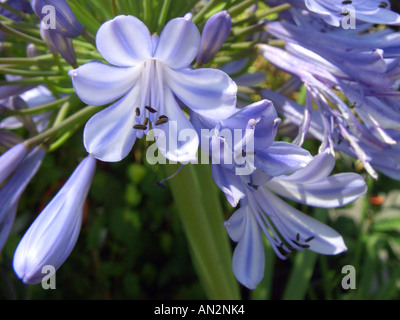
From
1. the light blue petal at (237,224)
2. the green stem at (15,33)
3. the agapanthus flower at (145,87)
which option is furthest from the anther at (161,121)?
the green stem at (15,33)

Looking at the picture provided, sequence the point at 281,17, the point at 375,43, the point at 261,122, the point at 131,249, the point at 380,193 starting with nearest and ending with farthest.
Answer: the point at 261,122
the point at 375,43
the point at 281,17
the point at 131,249
the point at 380,193

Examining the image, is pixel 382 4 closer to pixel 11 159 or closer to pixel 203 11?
pixel 203 11

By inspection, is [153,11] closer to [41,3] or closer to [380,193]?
[41,3]

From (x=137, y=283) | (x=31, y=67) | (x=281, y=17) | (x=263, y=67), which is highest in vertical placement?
(x=31, y=67)

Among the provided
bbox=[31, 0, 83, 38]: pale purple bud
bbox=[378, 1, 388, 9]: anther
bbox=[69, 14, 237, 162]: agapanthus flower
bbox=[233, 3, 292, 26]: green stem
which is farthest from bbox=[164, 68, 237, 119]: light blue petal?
bbox=[378, 1, 388, 9]: anther
